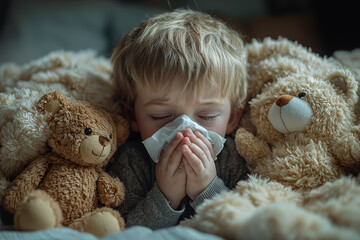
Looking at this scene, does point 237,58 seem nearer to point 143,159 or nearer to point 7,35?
point 143,159

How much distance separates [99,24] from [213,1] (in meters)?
0.65

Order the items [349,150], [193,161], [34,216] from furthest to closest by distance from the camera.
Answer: [193,161]
[349,150]
[34,216]

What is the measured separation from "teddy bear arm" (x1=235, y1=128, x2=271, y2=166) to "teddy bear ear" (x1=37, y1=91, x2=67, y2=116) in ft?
1.75

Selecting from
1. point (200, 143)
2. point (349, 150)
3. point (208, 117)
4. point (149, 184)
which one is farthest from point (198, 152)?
point (349, 150)

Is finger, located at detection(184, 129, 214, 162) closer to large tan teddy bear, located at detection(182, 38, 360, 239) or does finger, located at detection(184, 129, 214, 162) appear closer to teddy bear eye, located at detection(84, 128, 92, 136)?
large tan teddy bear, located at detection(182, 38, 360, 239)

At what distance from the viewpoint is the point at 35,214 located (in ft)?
2.30

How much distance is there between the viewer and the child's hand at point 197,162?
36.7 inches

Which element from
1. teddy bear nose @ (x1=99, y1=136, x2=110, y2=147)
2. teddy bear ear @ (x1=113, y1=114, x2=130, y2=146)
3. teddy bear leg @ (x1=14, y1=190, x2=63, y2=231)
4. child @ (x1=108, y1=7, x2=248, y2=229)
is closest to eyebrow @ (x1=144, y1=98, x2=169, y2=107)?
child @ (x1=108, y1=7, x2=248, y2=229)

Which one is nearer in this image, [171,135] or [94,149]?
[94,149]

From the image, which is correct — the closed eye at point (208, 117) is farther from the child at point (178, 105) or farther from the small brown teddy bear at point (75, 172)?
the small brown teddy bear at point (75, 172)

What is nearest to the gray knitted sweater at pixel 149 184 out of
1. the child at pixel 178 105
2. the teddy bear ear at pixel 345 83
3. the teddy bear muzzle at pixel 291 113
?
the child at pixel 178 105

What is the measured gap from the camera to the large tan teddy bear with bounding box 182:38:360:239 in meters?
0.59

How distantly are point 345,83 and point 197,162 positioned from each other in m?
0.48

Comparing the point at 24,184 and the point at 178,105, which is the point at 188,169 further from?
the point at 24,184
